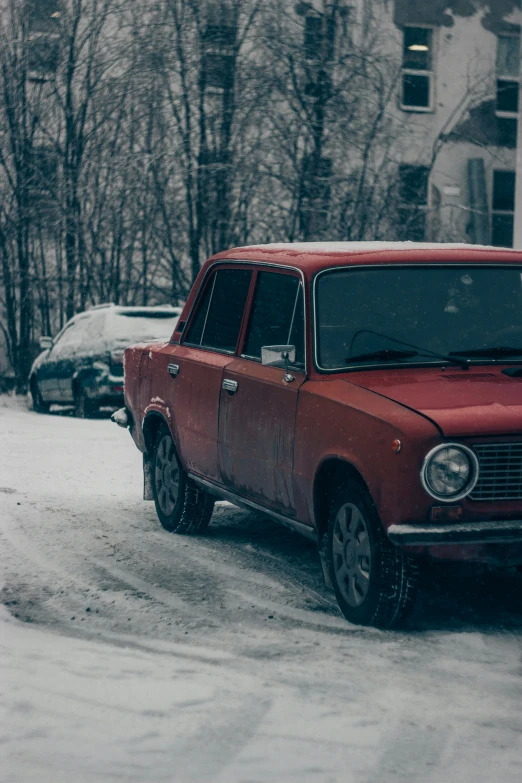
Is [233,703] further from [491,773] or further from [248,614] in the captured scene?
[248,614]

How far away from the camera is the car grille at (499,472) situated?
19.4 feet

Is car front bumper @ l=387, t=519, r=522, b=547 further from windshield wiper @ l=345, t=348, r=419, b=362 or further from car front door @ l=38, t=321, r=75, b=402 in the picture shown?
car front door @ l=38, t=321, r=75, b=402

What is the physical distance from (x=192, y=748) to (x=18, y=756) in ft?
1.87

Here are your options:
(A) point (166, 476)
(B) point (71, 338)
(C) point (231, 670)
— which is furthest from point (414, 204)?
(C) point (231, 670)

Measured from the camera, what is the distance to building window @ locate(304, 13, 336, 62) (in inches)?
885

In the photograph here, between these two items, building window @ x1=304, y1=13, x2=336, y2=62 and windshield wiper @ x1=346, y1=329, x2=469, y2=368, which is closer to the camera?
windshield wiper @ x1=346, y1=329, x2=469, y2=368

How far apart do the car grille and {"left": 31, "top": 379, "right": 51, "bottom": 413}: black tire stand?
14313 millimetres

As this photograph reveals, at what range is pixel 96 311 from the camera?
18312mm

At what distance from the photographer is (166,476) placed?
9.14m

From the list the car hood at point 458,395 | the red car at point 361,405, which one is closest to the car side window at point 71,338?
the red car at point 361,405

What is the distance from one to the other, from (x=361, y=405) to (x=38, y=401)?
1418 cm

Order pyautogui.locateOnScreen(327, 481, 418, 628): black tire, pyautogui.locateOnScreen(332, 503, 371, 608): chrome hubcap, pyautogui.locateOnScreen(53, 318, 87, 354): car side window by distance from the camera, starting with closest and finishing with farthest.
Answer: pyautogui.locateOnScreen(327, 481, 418, 628): black tire, pyautogui.locateOnScreen(332, 503, 371, 608): chrome hubcap, pyautogui.locateOnScreen(53, 318, 87, 354): car side window

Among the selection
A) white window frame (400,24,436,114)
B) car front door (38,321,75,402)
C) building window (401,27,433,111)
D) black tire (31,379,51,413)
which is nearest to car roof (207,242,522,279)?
car front door (38,321,75,402)

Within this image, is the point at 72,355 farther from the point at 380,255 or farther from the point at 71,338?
the point at 380,255
